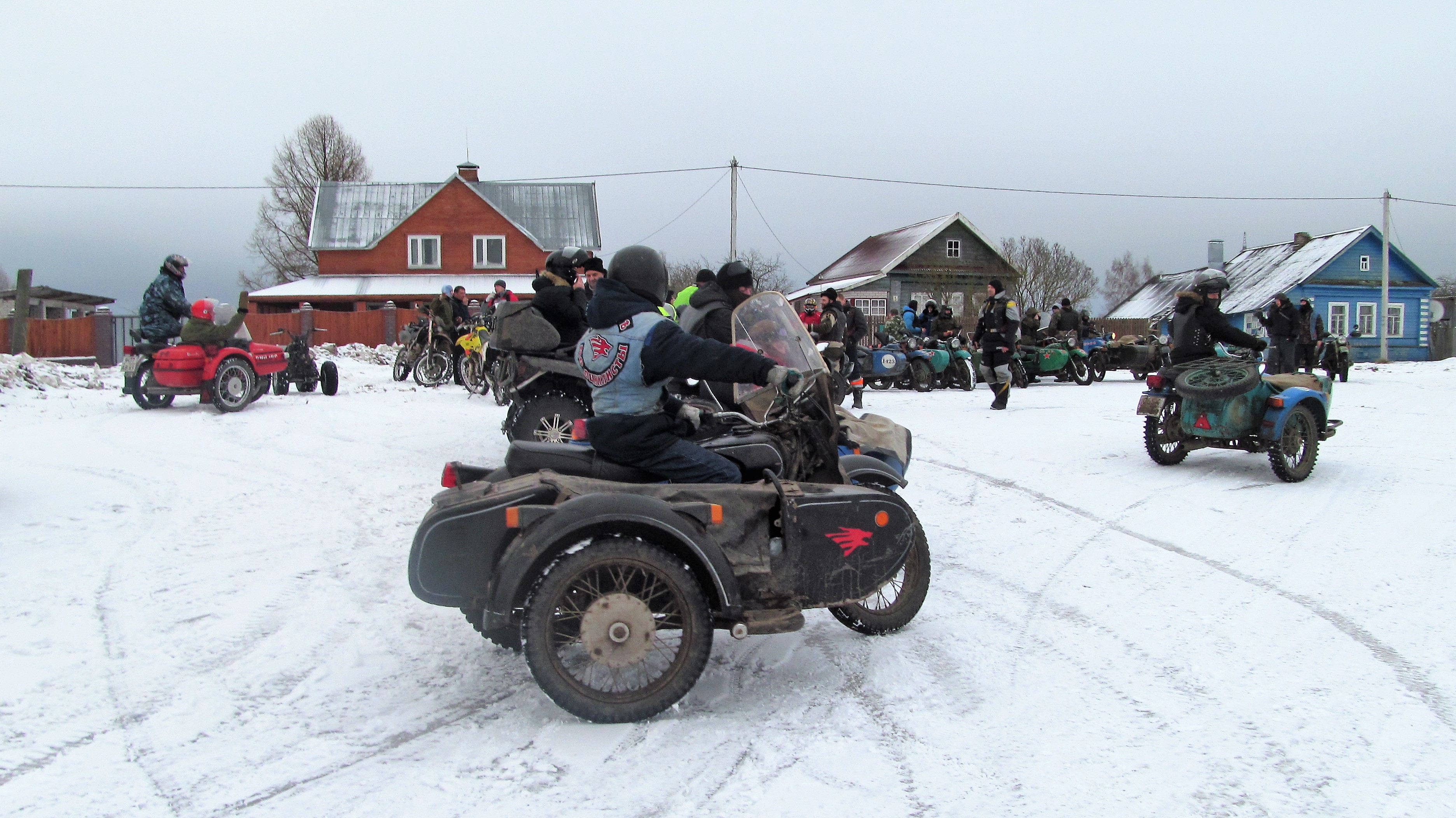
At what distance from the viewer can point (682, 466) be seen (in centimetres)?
386

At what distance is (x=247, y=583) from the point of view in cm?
521

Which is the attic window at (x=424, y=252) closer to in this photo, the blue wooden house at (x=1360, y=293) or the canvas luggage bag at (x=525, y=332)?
the canvas luggage bag at (x=525, y=332)

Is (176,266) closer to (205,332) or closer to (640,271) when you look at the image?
(205,332)

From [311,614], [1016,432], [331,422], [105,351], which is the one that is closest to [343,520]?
[311,614]

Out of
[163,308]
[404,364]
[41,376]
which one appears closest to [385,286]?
[404,364]

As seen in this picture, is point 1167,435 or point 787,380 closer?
point 787,380

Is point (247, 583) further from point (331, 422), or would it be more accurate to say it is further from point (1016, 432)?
point (1016, 432)

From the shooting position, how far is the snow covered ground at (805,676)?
9.82ft

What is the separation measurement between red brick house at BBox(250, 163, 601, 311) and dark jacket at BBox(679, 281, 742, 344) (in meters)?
32.8

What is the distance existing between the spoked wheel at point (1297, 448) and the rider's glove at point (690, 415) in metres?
5.92

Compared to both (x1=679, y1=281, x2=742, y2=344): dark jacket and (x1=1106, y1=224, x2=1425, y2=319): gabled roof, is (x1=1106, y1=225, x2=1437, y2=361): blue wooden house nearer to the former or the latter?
(x1=1106, y1=224, x2=1425, y2=319): gabled roof

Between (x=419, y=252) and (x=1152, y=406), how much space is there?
119ft

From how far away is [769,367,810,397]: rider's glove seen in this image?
367 centimetres

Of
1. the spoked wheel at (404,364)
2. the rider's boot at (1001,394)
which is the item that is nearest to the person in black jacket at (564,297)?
the rider's boot at (1001,394)
